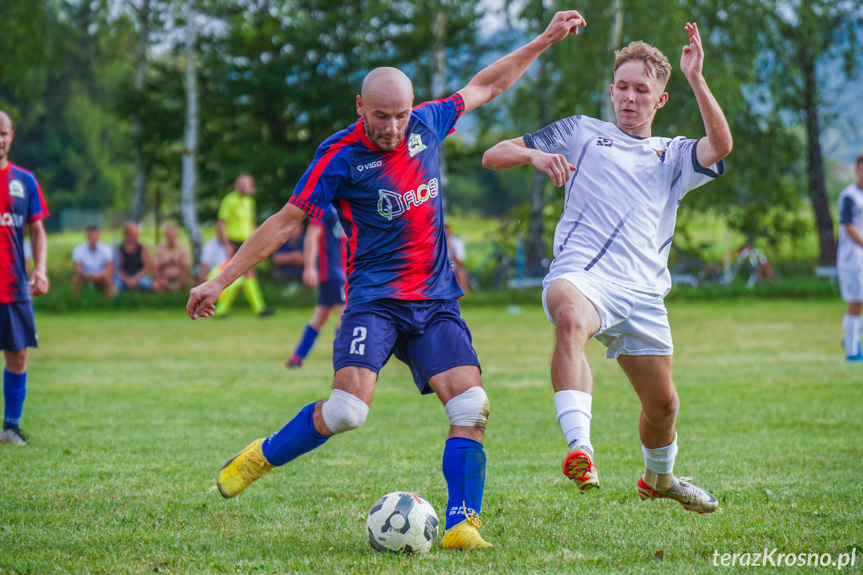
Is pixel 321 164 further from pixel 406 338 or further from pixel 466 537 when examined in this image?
pixel 466 537

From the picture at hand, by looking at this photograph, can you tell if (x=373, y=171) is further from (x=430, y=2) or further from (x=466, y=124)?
(x=466, y=124)

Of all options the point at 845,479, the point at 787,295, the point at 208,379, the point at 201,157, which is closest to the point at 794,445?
the point at 845,479

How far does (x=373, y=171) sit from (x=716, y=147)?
1597 millimetres

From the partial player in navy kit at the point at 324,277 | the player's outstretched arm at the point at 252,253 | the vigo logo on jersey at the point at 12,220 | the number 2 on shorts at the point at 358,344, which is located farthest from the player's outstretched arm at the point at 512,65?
the partial player in navy kit at the point at 324,277

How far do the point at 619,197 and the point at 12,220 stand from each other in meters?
4.42

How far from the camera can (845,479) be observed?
5453 mm

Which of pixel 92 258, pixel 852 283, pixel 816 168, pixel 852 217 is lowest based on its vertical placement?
pixel 92 258

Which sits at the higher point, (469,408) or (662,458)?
(469,408)

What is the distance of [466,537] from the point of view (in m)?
4.04

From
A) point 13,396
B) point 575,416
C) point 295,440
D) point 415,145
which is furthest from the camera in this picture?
point 13,396

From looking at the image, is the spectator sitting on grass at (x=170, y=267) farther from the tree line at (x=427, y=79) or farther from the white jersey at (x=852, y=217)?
the white jersey at (x=852, y=217)

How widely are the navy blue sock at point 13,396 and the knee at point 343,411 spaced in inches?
140

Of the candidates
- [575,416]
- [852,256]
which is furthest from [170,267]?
[575,416]

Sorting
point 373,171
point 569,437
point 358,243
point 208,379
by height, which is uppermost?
point 373,171
